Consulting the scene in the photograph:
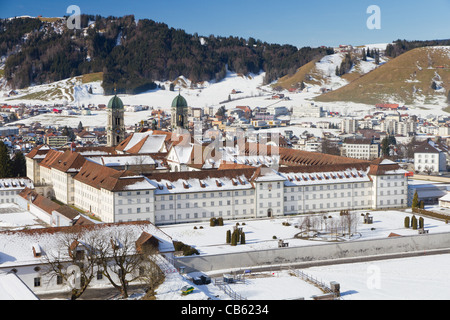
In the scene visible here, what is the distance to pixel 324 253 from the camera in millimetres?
47594

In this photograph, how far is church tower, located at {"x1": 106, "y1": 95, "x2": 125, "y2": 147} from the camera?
98.7 m

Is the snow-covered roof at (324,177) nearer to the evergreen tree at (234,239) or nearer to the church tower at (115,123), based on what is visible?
the evergreen tree at (234,239)

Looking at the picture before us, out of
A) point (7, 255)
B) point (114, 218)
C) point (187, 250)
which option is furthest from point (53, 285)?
point (114, 218)

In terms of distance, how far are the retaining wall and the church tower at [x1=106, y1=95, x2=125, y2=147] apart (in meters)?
57.2

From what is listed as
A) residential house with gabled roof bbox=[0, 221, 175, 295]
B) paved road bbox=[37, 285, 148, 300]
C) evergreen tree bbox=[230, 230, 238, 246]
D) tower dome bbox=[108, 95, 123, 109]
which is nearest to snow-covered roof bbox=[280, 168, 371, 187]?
evergreen tree bbox=[230, 230, 238, 246]

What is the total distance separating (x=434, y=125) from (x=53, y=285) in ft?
493

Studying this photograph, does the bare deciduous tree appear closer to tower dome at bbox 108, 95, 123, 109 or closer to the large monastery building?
the large monastery building

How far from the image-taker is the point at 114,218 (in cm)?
5575

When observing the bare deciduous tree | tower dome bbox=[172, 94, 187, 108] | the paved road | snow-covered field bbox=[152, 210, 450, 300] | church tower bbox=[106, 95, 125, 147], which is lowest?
snow-covered field bbox=[152, 210, 450, 300]

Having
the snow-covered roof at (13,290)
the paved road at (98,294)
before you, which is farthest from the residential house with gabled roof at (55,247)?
the snow-covered roof at (13,290)

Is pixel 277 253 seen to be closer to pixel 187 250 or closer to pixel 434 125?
pixel 187 250

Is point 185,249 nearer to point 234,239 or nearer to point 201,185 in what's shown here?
point 234,239

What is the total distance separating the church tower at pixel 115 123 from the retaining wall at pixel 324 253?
57152 mm

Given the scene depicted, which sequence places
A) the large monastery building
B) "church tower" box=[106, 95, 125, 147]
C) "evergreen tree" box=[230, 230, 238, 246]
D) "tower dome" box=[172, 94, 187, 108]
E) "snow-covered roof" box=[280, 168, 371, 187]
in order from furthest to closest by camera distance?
"tower dome" box=[172, 94, 187, 108] → "church tower" box=[106, 95, 125, 147] → "snow-covered roof" box=[280, 168, 371, 187] → the large monastery building → "evergreen tree" box=[230, 230, 238, 246]
